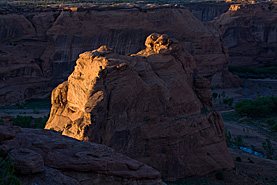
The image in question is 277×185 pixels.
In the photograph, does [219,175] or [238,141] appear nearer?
[219,175]

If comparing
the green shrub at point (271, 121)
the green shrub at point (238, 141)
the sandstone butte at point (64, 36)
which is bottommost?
the green shrub at point (238, 141)

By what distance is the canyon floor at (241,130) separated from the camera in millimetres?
26469

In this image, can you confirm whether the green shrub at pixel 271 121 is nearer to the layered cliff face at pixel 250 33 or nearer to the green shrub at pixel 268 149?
the green shrub at pixel 268 149

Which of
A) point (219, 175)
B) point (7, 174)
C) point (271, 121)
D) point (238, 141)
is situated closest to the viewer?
point (7, 174)

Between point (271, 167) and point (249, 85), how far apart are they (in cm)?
4331

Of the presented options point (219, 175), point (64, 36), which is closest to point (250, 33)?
point (64, 36)

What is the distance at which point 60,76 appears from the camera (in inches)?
2371

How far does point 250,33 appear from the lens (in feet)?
270

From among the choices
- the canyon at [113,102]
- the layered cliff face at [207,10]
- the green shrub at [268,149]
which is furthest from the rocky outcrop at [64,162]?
the layered cliff face at [207,10]

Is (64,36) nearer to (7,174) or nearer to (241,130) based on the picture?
(241,130)

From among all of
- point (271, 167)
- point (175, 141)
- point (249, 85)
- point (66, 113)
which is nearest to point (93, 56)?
point (66, 113)

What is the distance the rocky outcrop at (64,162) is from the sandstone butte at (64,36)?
140 ft

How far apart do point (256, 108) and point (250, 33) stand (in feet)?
102

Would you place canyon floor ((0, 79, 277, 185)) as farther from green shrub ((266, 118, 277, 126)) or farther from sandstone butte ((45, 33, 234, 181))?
sandstone butte ((45, 33, 234, 181))
